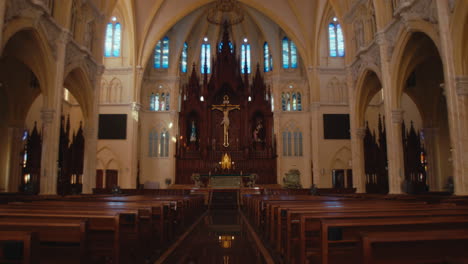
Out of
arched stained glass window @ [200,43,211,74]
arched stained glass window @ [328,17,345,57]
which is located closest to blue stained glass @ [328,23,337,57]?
arched stained glass window @ [328,17,345,57]

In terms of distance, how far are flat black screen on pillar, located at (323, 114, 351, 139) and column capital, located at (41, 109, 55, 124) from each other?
21358mm

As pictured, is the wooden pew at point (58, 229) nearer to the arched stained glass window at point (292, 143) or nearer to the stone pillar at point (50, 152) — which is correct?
the stone pillar at point (50, 152)

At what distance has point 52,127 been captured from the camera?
16672mm

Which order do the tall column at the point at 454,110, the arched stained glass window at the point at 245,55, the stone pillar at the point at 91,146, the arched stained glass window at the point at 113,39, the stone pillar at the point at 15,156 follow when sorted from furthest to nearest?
the arched stained glass window at the point at 245,55 → the arched stained glass window at the point at 113,39 → the stone pillar at the point at 15,156 → the stone pillar at the point at 91,146 → the tall column at the point at 454,110

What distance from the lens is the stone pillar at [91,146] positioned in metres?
20.5

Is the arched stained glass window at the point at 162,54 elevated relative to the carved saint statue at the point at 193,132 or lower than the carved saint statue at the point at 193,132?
elevated

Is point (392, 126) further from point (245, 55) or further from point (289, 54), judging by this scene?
point (245, 55)

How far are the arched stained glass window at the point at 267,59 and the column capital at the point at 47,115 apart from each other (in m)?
23.6

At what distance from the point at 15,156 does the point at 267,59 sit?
2375 cm

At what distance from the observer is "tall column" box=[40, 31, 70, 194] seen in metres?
16.2

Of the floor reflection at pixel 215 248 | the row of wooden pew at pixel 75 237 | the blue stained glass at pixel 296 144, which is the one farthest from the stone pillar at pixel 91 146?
the blue stained glass at pixel 296 144

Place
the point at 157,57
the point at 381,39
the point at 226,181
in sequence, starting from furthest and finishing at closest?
1. the point at 157,57
2. the point at 226,181
3. the point at 381,39

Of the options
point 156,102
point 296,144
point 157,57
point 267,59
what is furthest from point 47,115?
point 267,59

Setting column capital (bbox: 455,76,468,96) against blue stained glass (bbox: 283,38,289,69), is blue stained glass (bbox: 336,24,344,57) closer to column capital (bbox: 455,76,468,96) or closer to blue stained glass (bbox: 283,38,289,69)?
blue stained glass (bbox: 283,38,289,69)
